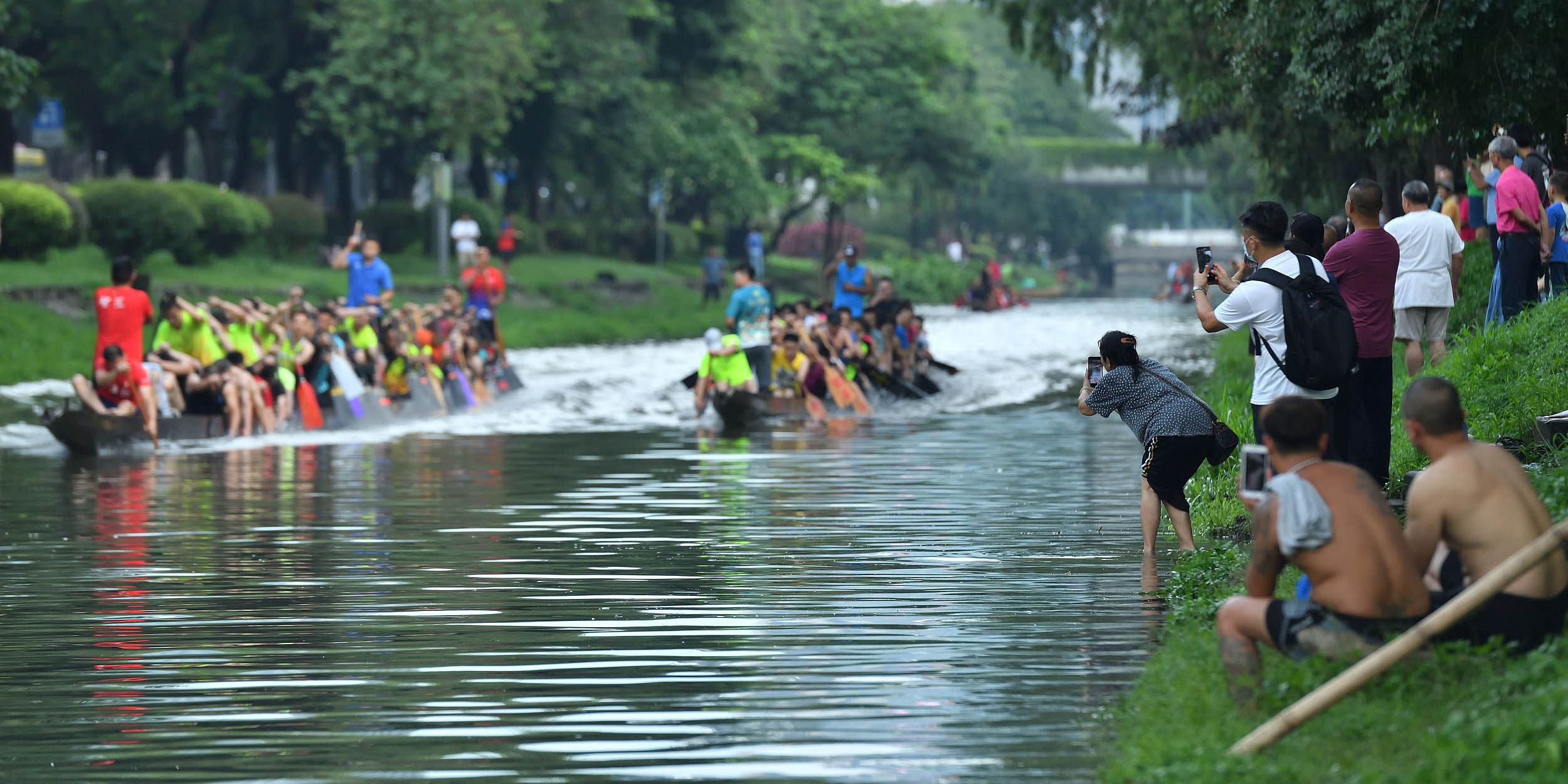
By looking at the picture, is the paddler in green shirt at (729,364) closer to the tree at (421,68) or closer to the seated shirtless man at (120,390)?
the seated shirtless man at (120,390)

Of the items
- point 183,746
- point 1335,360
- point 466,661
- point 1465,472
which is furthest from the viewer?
point 1335,360

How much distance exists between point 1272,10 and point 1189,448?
4.99m

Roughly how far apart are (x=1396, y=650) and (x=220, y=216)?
36.9 metres

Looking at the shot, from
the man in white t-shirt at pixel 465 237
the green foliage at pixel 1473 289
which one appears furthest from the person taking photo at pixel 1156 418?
the man in white t-shirt at pixel 465 237

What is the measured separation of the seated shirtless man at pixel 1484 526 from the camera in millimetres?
7180

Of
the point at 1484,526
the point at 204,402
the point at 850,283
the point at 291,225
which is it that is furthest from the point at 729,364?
the point at 291,225

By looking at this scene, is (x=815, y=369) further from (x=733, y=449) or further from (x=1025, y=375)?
(x=1025, y=375)

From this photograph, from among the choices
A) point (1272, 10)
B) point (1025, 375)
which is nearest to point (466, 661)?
point (1272, 10)

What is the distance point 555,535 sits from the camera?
14.1 meters

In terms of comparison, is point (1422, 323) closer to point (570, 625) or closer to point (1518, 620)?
point (570, 625)

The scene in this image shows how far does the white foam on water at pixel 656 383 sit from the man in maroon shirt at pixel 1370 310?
12.9 metres

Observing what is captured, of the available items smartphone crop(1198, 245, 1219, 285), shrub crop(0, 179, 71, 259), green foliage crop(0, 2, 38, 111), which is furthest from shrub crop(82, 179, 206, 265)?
smartphone crop(1198, 245, 1219, 285)

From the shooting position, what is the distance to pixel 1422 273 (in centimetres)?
1574

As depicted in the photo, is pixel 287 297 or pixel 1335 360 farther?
pixel 287 297
